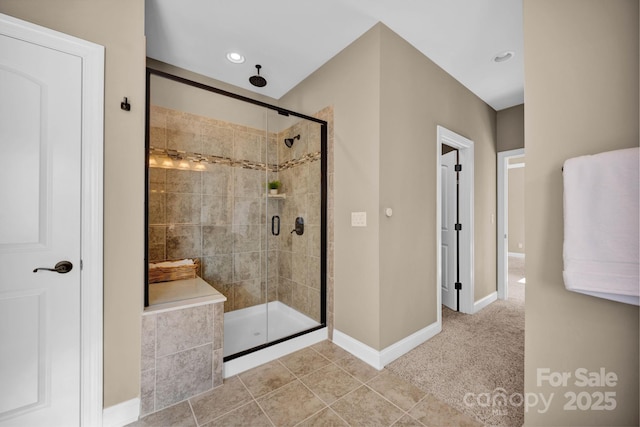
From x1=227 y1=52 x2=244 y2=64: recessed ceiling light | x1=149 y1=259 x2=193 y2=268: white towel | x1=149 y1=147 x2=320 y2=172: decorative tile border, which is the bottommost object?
x1=149 y1=259 x2=193 y2=268: white towel

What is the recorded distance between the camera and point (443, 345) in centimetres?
244

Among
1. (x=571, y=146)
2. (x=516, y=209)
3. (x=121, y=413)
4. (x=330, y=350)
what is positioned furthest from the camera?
(x=516, y=209)

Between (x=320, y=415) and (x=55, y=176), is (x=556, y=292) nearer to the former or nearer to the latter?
(x=320, y=415)

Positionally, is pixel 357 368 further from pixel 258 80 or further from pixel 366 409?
pixel 258 80

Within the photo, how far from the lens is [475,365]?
6.93ft

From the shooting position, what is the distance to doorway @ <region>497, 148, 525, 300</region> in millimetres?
3648

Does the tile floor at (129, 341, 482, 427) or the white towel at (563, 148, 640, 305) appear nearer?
the white towel at (563, 148, 640, 305)

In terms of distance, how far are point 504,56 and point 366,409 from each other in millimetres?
3224

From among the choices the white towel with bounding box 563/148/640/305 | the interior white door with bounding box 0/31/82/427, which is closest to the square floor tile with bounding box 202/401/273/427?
the interior white door with bounding box 0/31/82/427

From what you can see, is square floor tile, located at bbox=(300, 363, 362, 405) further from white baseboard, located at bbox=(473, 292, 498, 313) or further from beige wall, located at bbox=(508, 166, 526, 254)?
beige wall, located at bbox=(508, 166, 526, 254)

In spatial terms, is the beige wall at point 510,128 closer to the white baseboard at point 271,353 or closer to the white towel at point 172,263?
the white baseboard at point 271,353

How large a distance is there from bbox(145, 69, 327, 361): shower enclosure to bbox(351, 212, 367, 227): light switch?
41cm

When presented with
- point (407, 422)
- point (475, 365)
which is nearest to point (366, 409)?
point (407, 422)

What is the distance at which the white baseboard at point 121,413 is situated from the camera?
147 centimetres
